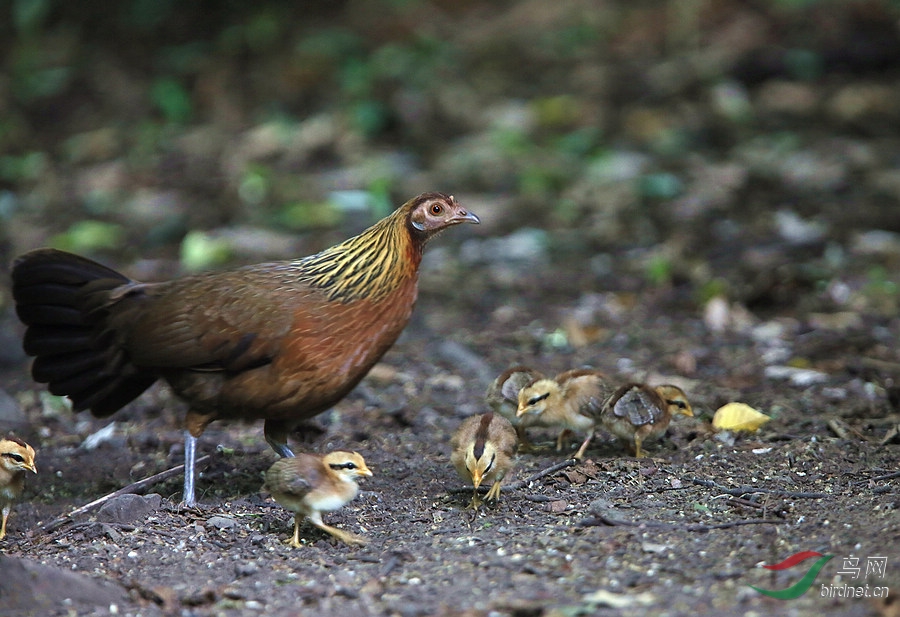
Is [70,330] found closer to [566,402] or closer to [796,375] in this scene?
[566,402]

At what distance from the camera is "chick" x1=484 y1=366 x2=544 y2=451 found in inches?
237

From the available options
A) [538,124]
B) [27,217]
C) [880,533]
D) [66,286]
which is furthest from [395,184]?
[880,533]

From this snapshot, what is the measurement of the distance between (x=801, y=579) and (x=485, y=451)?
5.15 ft

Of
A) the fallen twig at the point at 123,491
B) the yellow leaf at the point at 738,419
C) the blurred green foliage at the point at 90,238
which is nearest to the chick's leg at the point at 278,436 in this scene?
the fallen twig at the point at 123,491

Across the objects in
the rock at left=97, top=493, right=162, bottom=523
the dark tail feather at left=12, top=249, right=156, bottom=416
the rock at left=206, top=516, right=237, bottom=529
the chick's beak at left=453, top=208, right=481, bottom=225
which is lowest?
the rock at left=206, top=516, right=237, bottom=529

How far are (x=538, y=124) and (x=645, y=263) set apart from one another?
3524 millimetres

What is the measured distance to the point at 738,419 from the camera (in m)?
6.14

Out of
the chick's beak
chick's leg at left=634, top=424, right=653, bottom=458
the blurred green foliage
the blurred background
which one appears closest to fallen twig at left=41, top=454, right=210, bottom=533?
the chick's beak

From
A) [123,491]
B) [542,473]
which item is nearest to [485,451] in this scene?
[542,473]

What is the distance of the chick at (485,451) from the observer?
5031 millimetres

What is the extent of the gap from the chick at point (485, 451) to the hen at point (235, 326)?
26.5 inches

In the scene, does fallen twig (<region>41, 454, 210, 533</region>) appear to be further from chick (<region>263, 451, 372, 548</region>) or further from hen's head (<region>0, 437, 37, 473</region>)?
chick (<region>263, 451, 372, 548</region>)

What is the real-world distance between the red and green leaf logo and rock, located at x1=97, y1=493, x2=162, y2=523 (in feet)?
9.71

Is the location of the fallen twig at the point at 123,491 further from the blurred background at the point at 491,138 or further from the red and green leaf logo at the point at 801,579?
the blurred background at the point at 491,138
